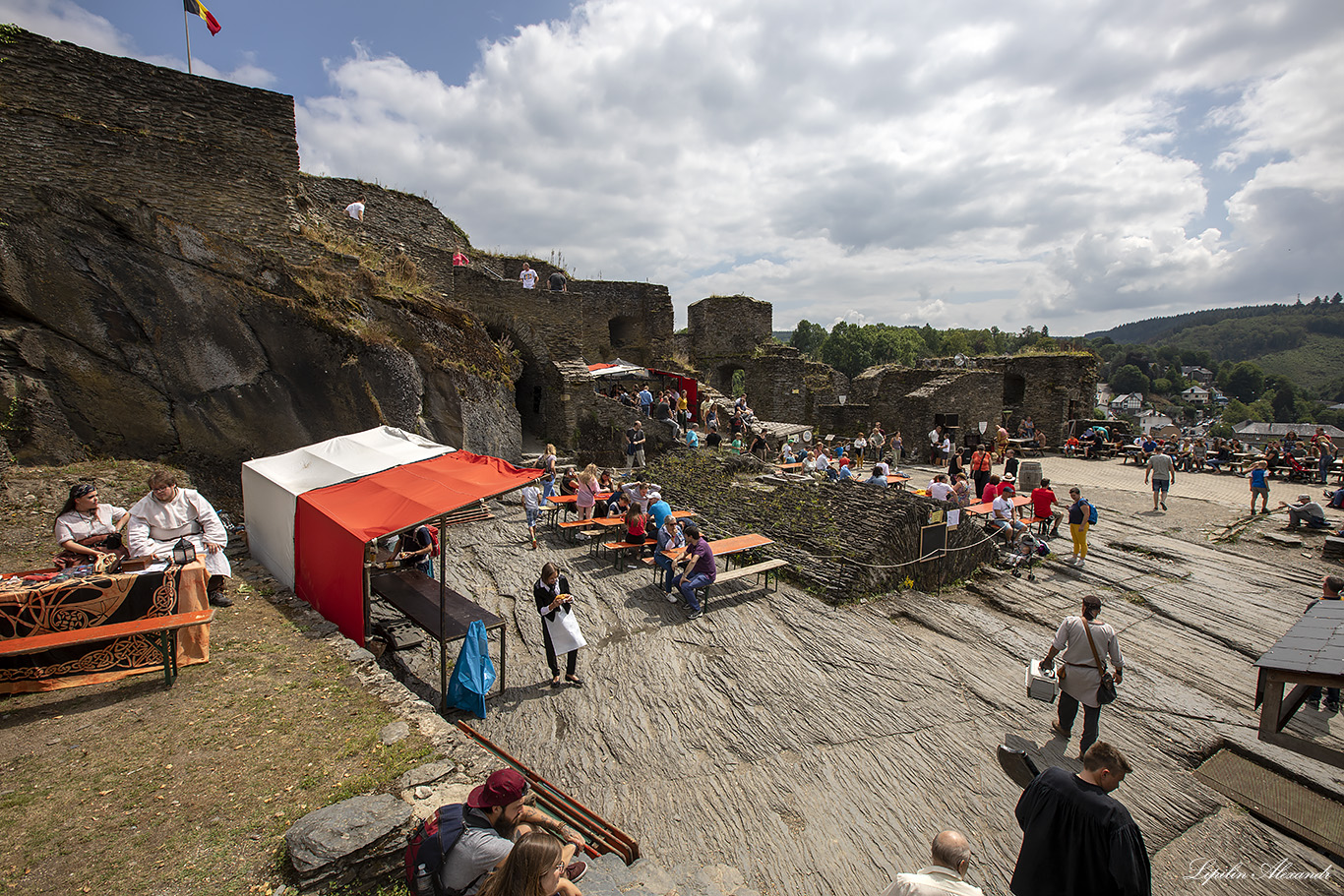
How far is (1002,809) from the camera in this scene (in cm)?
472

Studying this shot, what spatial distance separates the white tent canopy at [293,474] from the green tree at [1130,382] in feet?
537

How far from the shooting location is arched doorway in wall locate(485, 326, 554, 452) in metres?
18.4

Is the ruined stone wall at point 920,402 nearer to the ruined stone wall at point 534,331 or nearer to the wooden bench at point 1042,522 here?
the wooden bench at point 1042,522

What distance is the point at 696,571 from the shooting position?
808cm

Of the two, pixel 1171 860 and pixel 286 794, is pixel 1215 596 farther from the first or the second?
pixel 286 794

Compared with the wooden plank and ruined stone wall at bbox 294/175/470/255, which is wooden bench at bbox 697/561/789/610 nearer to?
the wooden plank

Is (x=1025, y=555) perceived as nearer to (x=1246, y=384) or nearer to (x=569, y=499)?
(x=569, y=499)

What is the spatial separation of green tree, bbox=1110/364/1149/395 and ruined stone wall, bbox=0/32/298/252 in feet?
536

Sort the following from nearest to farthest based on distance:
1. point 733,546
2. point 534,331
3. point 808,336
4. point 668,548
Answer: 1. point 668,548
2. point 733,546
3. point 534,331
4. point 808,336

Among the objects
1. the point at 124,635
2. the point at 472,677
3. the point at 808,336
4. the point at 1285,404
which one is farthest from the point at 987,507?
Answer: the point at 1285,404

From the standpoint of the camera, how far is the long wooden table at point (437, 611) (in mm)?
5852

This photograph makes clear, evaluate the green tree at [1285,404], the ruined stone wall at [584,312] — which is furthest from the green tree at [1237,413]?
the ruined stone wall at [584,312]

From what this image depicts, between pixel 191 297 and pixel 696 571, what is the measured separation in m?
10.8

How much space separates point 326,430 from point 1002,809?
1264cm
